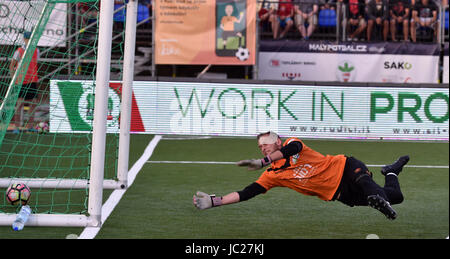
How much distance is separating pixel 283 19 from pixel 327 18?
4.22 ft

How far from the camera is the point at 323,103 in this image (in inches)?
736

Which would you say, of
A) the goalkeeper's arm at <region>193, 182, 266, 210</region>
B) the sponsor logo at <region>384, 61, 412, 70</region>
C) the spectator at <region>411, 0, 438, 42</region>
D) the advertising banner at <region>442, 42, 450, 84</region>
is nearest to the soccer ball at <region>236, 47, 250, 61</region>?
the sponsor logo at <region>384, 61, 412, 70</region>

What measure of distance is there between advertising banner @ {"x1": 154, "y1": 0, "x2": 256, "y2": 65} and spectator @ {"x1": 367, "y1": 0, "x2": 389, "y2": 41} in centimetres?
370

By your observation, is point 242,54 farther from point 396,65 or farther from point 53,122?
point 53,122

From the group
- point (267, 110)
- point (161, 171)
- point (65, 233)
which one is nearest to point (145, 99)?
point (267, 110)

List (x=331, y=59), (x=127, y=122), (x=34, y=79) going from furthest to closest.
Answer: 1. (x=331, y=59)
2. (x=34, y=79)
3. (x=127, y=122)

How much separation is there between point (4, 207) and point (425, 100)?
12.5 meters

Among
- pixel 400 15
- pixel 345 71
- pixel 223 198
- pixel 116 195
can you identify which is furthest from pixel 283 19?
pixel 223 198

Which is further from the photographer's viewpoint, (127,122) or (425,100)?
(425,100)

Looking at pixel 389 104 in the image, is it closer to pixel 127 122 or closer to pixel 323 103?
pixel 323 103

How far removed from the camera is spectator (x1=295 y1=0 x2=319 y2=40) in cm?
2030

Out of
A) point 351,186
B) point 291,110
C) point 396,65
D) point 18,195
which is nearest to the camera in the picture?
point 351,186

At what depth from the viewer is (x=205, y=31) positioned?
1891cm
